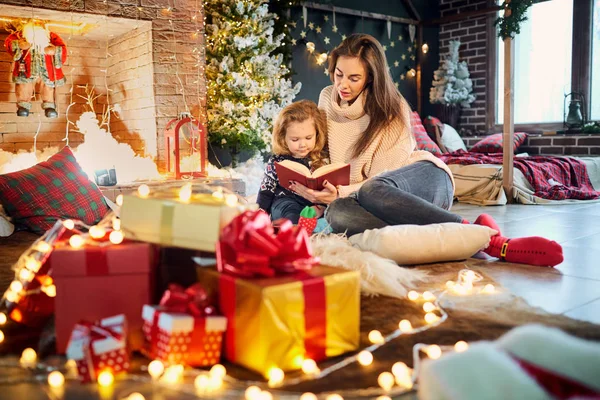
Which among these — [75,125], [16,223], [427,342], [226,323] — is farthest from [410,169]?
[75,125]

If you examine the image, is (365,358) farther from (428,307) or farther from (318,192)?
(318,192)

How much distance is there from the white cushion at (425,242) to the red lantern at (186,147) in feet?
5.89

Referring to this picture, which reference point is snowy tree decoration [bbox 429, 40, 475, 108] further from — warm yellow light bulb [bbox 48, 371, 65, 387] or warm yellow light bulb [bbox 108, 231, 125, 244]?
warm yellow light bulb [bbox 48, 371, 65, 387]

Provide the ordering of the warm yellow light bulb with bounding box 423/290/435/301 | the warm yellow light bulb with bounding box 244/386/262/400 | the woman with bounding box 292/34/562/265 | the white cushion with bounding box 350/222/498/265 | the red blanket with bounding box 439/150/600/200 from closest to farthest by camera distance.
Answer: the warm yellow light bulb with bounding box 244/386/262/400
the warm yellow light bulb with bounding box 423/290/435/301
the white cushion with bounding box 350/222/498/265
the woman with bounding box 292/34/562/265
the red blanket with bounding box 439/150/600/200

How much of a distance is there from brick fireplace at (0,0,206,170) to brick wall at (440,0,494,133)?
3.59 m

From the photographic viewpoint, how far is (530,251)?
6.31 ft

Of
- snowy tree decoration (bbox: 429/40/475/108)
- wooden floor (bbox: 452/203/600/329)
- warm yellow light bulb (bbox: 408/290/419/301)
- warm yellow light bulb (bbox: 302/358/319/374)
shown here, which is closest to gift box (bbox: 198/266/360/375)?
warm yellow light bulb (bbox: 302/358/319/374)

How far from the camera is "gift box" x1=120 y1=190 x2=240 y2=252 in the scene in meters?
1.08

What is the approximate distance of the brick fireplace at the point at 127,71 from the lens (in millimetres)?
3447

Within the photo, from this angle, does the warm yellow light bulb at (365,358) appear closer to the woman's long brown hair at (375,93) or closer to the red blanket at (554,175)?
the woman's long brown hair at (375,93)

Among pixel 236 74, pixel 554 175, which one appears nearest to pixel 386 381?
pixel 236 74

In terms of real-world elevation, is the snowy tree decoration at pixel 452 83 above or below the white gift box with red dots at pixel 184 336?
above

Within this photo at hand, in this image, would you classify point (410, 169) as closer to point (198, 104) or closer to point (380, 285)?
point (380, 285)

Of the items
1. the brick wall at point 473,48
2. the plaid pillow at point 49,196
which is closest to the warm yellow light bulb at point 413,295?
the plaid pillow at point 49,196
